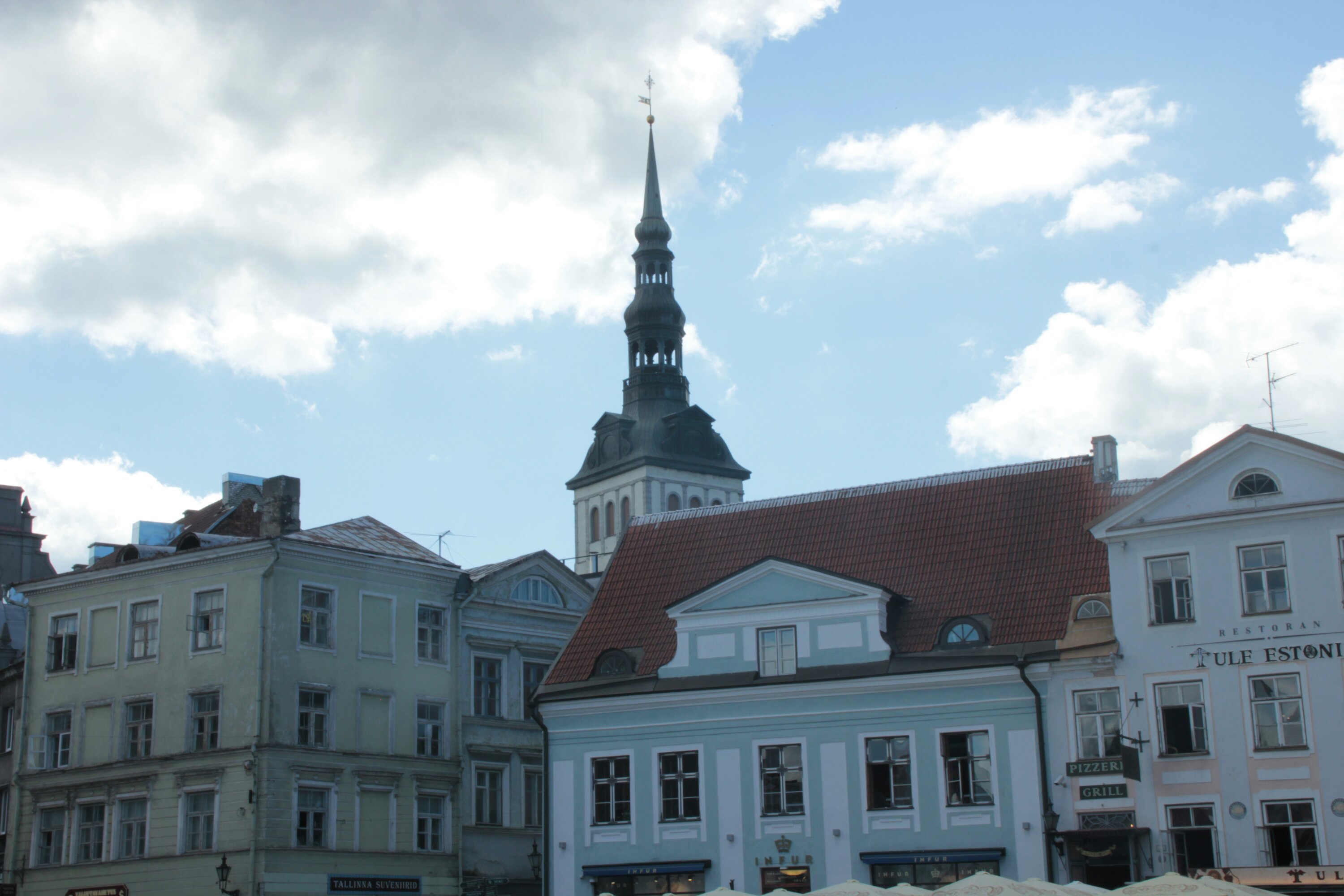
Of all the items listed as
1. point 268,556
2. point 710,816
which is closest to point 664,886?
point 710,816

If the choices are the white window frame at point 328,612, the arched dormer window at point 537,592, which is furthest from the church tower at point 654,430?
the white window frame at point 328,612

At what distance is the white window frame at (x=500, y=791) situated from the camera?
163 feet

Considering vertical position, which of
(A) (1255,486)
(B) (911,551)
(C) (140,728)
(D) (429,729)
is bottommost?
(D) (429,729)

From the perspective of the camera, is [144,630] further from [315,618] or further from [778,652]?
[778,652]

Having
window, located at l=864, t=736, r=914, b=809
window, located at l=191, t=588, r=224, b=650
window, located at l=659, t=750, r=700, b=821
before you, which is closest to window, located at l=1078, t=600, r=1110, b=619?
window, located at l=864, t=736, r=914, b=809

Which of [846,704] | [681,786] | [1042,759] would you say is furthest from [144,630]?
[1042,759]

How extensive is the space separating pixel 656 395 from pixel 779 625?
7659 cm

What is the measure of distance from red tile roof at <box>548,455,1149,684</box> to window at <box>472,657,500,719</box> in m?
6.88

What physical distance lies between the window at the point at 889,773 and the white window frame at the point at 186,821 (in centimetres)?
1780

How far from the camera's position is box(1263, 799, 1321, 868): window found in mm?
34562

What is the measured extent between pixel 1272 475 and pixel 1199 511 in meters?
1.69

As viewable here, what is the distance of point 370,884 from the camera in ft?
152

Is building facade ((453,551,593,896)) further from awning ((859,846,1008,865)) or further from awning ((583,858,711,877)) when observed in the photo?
awning ((859,846,1008,865))

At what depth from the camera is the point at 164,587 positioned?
48.7 metres
